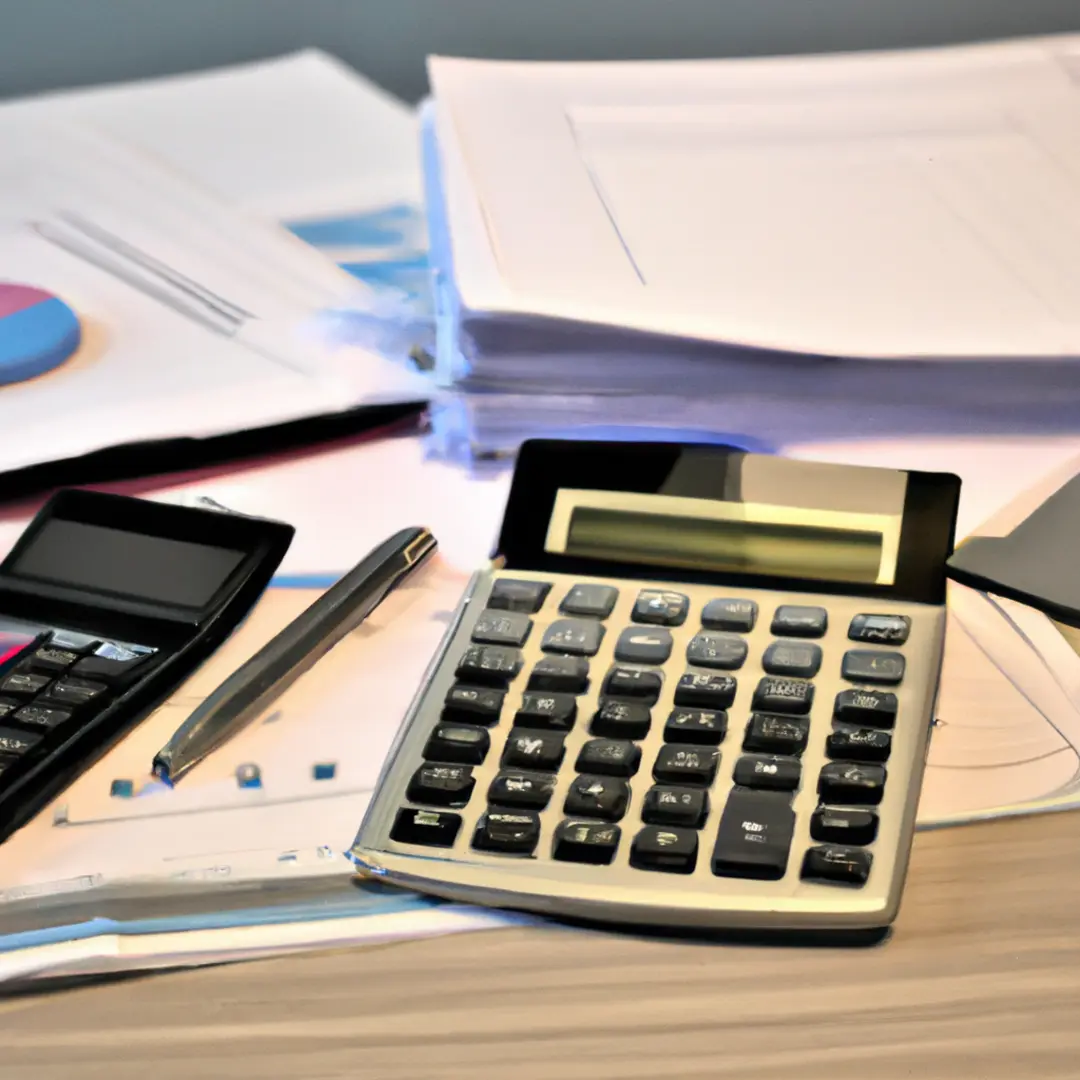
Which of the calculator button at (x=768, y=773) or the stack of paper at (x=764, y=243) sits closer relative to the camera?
the calculator button at (x=768, y=773)

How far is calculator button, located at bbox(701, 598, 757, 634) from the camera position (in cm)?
38

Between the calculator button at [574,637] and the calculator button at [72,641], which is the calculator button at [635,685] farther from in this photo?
the calculator button at [72,641]

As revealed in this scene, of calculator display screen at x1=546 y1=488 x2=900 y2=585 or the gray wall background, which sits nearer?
calculator display screen at x1=546 y1=488 x2=900 y2=585

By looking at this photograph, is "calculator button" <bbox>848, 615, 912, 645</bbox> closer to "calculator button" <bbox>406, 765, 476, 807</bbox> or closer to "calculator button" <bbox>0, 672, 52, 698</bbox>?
"calculator button" <bbox>406, 765, 476, 807</bbox>

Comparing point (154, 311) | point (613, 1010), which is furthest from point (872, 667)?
point (154, 311)

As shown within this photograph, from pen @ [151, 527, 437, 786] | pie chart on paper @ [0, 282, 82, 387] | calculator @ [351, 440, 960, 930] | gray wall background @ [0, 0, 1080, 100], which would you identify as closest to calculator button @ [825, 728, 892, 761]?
calculator @ [351, 440, 960, 930]

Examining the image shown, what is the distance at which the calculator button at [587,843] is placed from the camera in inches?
12.4

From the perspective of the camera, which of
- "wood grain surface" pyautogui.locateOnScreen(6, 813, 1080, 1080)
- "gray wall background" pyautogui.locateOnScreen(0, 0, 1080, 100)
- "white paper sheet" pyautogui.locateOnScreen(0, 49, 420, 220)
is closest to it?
"wood grain surface" pyautogui.locateOnScreen(6, 813, 1080, 1080)

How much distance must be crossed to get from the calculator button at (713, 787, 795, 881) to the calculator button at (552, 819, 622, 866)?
2 cm

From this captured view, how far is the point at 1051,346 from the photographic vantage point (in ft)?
1.60

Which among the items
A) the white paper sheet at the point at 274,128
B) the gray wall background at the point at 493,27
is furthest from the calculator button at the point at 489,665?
the gray wall background at the point at 493,27

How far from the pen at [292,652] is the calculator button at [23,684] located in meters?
0.04

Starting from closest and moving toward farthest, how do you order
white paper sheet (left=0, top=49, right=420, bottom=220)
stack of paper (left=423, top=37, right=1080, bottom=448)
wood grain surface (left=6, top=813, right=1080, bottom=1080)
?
1. wood grain surface (left=6, top=813, right=1080, bottom=1080)
2. stack of paper (left=423, top=37, right=1080, bottom=448)
3. white paper sheet (left=0, top=49, right=420, bottom=220)

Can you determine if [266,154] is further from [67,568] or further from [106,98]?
[67,568]
